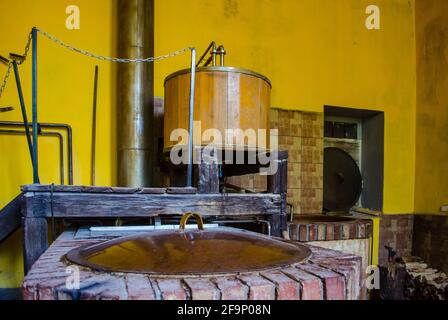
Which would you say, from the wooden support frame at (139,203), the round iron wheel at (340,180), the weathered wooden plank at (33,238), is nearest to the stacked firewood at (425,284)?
the round iron wheel at (340,180)

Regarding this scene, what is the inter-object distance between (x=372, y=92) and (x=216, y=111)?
2.92 m

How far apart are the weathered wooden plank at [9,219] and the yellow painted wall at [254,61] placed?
0.87 metres

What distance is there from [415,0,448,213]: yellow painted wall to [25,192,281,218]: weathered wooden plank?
9.59 ft

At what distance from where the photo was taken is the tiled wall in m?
4.00

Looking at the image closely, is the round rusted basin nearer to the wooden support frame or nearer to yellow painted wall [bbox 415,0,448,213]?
the wooden support frame

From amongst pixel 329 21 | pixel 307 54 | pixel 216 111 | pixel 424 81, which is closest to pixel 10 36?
pixel 216 111

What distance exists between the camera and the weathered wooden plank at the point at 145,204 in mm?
1979

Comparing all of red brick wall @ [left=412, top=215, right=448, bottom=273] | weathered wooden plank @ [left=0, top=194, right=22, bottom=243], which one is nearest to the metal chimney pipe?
weathered wooden plank @ [left=0, top=194, right=22, bottom=243]

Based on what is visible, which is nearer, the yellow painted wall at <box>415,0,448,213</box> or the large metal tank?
the large metal tank

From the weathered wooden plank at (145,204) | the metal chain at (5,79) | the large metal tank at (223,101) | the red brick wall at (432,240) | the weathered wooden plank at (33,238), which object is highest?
the metal chain at (5,79)

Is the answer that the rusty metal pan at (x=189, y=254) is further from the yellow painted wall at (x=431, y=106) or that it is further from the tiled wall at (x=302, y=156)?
the yellow painted wall at (x=431, y=106)

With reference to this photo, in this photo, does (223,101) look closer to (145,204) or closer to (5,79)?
(145,204)
